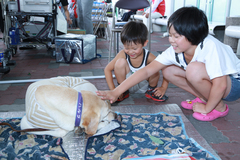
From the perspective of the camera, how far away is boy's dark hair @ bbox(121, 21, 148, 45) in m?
1.91

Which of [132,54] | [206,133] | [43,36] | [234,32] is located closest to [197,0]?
[234,32]

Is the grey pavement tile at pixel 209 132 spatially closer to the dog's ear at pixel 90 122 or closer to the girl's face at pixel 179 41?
the girl's face at pixel 179 41

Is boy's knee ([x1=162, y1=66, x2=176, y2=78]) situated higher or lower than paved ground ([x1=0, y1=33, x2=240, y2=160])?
higher

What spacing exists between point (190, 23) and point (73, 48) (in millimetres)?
2408

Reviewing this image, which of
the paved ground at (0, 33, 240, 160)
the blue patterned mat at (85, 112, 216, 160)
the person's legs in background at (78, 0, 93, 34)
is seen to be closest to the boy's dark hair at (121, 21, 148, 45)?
the paved ground at (0, 33, 240, 160)

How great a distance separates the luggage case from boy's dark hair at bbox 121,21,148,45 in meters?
1.55

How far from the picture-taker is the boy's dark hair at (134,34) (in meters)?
1.91

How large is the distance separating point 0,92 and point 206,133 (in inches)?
78.7

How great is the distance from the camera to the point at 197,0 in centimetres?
763

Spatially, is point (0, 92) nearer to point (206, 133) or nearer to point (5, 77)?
point (5, 77)

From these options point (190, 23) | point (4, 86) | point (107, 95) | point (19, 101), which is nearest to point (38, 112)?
point (107, 95)

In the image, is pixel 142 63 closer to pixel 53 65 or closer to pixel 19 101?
pixel 19 101

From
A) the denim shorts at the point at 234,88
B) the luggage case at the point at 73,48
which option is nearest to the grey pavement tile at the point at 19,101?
the luggage case at the point at 73,48

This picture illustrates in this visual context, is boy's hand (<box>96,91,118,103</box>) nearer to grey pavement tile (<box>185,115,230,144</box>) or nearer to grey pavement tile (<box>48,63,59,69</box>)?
grey pavement tile (<box>185,115,230,144</box>)
